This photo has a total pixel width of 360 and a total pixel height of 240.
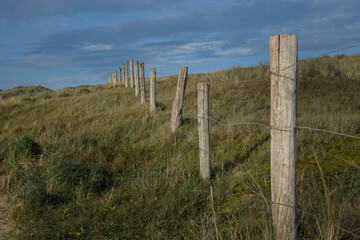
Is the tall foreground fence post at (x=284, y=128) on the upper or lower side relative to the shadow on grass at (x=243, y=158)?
upper

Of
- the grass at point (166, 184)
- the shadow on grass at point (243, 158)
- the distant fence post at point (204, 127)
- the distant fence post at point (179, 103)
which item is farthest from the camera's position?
the distant fence post at point (179, 103)

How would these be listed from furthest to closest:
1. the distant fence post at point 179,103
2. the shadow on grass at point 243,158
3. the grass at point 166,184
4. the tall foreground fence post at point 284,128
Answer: the distant fence post at point 179,103 < the shadow on grass at point 243,158 < the grass at point 166,184 < the tall foreground fence post at point 284,128

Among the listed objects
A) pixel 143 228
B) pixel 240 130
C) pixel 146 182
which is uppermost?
pixel 240 130

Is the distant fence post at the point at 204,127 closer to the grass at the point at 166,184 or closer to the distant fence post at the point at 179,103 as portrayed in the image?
the grass at the point at 166,184

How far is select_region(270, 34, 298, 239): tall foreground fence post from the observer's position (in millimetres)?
2863

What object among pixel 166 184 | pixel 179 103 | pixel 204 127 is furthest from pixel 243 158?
pixel 179 103

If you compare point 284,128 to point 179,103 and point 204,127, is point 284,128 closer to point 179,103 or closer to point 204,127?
point 204,127

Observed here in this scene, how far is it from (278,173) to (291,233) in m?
0.59

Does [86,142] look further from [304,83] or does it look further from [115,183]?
[304,83]

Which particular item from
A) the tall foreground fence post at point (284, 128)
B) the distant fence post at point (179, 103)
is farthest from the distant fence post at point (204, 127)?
the distant fence post at point (179, 103)

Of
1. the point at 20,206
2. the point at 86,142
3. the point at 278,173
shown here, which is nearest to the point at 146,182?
the point at 20,206

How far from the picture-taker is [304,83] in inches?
522

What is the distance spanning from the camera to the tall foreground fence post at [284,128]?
2.86 m

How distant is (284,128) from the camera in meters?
2.88
